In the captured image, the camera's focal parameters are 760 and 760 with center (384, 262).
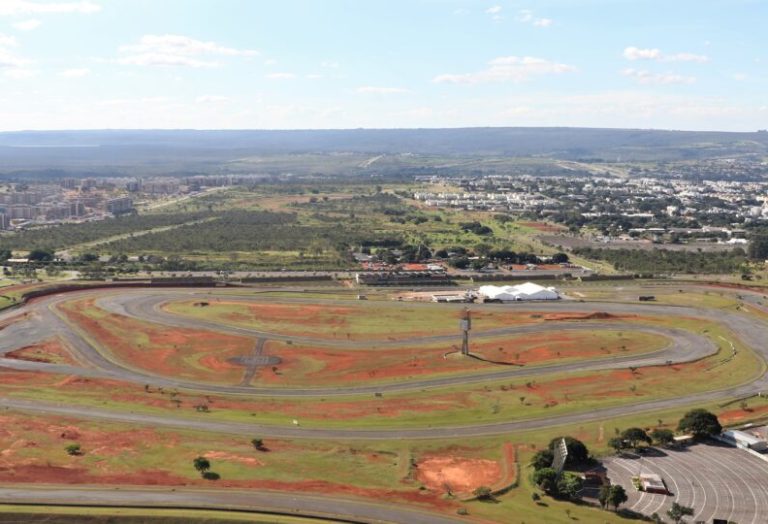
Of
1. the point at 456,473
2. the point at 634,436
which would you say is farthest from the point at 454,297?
the point at 456,473

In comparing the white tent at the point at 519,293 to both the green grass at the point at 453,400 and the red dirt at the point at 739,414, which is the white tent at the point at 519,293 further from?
the red dirt at the point at 739,414

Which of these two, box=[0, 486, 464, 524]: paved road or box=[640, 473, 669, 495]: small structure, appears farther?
box=[640, 473, 669, 495]: small structure

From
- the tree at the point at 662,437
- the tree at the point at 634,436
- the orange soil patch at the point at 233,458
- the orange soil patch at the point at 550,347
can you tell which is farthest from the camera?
the orange soil patch at the point at 550,347

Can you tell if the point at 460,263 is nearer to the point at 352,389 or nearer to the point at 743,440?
the point at 352,389

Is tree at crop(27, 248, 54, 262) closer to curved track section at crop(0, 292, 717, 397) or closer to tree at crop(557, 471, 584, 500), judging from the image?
curved track section at crop(0, 292, 717, 397)

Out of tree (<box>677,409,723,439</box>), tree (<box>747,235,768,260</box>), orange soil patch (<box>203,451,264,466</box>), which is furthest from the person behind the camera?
tree (<box>747,235,768,260</box>)

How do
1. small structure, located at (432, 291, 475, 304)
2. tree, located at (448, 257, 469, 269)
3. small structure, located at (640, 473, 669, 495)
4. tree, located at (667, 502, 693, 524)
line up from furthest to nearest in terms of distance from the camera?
tree, located at (448, 257, 469, 269) → small structure, located at (432, 291, 475, 304) → small structure, located at (640, 473, 669, 495) → tree, located at (667, 502, 693, 524)

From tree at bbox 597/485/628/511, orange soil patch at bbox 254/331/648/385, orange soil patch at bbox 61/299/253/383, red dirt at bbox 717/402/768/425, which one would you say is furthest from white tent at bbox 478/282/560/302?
tree at bbox 597/485/628/511

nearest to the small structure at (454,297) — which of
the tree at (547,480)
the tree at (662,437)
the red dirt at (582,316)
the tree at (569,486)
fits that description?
the red dirt at (582,316)
